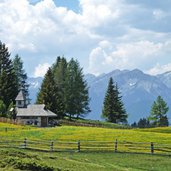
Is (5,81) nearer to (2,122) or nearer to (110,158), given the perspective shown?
(2,122)

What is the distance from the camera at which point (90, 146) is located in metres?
52.9

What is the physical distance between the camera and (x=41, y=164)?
2500 centimetres

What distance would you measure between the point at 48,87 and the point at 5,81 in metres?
11.8

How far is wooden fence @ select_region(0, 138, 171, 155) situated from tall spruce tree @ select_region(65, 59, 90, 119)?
73.9m

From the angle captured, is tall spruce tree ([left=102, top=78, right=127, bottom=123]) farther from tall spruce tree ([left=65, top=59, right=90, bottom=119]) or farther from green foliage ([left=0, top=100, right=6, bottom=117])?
green foliage ([left=0, top=100, right=6, bottom=117])

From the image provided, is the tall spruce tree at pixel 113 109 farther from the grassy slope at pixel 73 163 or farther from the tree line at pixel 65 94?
the grassy slope at pixel 73 163

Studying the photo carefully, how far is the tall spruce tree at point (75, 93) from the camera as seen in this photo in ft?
424

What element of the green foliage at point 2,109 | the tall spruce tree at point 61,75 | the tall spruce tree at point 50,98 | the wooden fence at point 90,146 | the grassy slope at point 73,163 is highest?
the tall spruce tree at point 61,75

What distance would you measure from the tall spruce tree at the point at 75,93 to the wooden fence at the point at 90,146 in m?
73.9

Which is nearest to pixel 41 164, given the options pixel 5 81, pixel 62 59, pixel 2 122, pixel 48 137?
pixel 48 137

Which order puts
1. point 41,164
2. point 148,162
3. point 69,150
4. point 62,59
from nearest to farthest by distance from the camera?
point 41,164
point 148,162
point 69,150
point 62,59

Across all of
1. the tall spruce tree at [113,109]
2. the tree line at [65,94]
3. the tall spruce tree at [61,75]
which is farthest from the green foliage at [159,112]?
the tall spruce tree at [61,75]

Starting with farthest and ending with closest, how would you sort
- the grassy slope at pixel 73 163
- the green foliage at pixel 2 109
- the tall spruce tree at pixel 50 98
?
the tall spruce tree at pixel 50 98, the green foliage at pixel 2 109, the grassy slope at pixel 73 163

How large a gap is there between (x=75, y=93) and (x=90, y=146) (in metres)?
77.9
